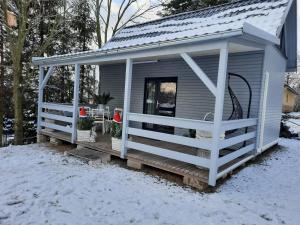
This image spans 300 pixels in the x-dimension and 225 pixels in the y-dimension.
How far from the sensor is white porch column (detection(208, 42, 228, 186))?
3840 mm

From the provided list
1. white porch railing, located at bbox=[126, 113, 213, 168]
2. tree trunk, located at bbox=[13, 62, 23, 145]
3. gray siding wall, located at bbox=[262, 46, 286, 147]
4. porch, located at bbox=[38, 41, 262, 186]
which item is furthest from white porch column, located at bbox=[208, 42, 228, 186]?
tree trunk, located at bbox=[13, 62, 23, 145]

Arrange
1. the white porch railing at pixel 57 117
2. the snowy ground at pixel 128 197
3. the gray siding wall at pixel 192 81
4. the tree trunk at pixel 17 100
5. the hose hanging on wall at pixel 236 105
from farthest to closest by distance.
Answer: the tree trunk at pixel 17 100
the white porch railing at pixel 57 117
the gray siding wall at pixel 192 81
the hose hanging on wall at pixel 236 105
the snowy ground at pixel 128 197

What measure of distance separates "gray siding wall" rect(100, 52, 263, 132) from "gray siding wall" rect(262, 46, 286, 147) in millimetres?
416

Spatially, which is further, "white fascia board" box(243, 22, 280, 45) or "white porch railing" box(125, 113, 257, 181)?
"white porch railing" box(125, 113, 257, 181)

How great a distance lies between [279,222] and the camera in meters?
3.09

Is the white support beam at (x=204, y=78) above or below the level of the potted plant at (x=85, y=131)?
above

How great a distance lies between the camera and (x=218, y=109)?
3.86 m

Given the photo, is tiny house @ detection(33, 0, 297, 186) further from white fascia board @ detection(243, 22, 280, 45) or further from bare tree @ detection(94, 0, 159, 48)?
bare tree @ detection(94, 0, 159, 48)

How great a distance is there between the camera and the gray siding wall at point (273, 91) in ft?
19.7

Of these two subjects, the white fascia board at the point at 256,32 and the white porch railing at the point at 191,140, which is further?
the white porch railing at the point at 191,140

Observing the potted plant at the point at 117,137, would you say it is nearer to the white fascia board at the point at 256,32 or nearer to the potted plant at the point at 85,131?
the potted plant at the point at 85,131

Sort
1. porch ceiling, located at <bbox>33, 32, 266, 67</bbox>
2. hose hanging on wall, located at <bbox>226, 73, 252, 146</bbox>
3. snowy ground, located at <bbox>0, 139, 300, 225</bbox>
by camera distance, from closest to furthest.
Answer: snowy ground, located at <bbox>0, 139, 300, 225</bbox>
porch ceiling, located at <bbox>33, 32, 266, 67</bbox>
hose hanging on wall, located at <bbox>226, 73, 252, 146</bbox>

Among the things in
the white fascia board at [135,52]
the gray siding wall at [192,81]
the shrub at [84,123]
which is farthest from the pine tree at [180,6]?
the shrub at [84,123]

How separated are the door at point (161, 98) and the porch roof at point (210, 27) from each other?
4.52 feet
